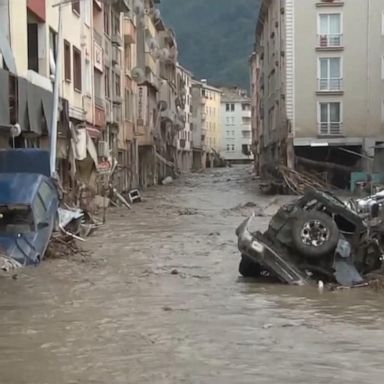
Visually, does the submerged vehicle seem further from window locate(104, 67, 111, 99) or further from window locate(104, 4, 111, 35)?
window locate(104, 4, 111, 35)

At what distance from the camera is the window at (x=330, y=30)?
56.1 metres

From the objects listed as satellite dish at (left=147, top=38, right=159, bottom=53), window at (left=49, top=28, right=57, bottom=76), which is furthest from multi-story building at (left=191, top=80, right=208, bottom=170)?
window at (left=49, top=28, right=57, bottom=76)

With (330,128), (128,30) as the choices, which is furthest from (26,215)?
(330,128)

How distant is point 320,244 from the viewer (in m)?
14.4

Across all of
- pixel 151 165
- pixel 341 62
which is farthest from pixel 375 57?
pixel 151 165

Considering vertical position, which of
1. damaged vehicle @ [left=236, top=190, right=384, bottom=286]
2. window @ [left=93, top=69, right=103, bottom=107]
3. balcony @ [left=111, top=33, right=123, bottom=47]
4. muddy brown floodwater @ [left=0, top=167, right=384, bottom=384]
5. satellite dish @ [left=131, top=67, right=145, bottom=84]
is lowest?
muddy brown floodwater @ [left=0, top=167, right=384, bottom=384]

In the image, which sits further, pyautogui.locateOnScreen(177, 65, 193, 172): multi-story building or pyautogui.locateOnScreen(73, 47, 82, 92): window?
pyautogui.locateOnScreen(177, 65, 193, 172): multi-story building

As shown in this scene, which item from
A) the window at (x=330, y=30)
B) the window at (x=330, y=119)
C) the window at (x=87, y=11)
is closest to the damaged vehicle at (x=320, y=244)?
the window at (x=87, y=11)

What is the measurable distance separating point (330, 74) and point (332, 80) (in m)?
0.42

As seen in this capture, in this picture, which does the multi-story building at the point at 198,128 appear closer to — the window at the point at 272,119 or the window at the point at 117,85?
the window at the point at 272,119

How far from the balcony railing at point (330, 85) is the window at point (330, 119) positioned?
3.13ft

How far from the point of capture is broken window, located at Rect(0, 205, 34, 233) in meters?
17.1

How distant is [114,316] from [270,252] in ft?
11.6

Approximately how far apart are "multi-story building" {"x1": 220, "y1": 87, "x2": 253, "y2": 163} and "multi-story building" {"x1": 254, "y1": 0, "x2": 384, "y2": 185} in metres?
105
